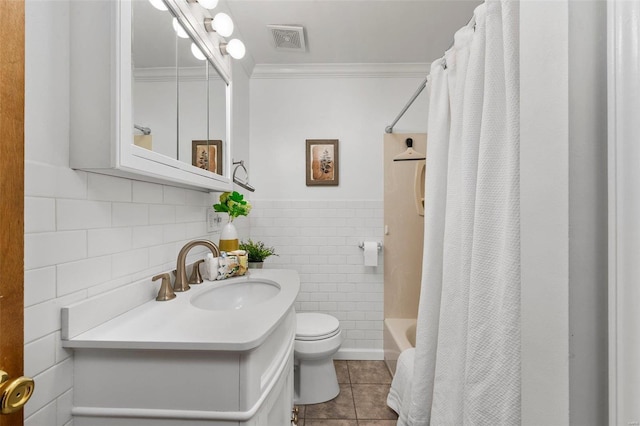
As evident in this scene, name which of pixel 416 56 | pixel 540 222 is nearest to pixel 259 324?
pixel 540 222

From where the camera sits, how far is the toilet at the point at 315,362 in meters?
1.63

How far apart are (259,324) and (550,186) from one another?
2.39 ft

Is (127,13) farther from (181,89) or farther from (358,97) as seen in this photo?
(358,97)

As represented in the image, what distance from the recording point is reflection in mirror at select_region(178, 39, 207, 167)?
1.13 metres

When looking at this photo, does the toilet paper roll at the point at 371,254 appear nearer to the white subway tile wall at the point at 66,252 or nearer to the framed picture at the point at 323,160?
the framed picture at the point at 323,160

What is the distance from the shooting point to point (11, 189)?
0.51 metres

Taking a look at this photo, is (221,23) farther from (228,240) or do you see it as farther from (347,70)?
(347,70)

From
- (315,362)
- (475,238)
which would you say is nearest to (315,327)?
(315,362)

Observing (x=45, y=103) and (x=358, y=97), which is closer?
(x=45, y=103)

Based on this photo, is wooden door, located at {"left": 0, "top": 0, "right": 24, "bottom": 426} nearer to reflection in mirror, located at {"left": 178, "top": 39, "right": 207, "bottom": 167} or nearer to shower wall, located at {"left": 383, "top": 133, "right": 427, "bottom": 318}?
reflection in mirror, located at {"left": 178, "top": 39, "right": 207, "bottom": 167}

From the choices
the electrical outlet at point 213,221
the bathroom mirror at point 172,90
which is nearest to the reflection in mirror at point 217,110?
the bathroom mirror at point 172,90

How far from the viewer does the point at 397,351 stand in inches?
71.9

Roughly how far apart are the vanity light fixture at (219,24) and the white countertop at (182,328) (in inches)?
47.2

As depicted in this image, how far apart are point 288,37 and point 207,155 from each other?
1099 mm
